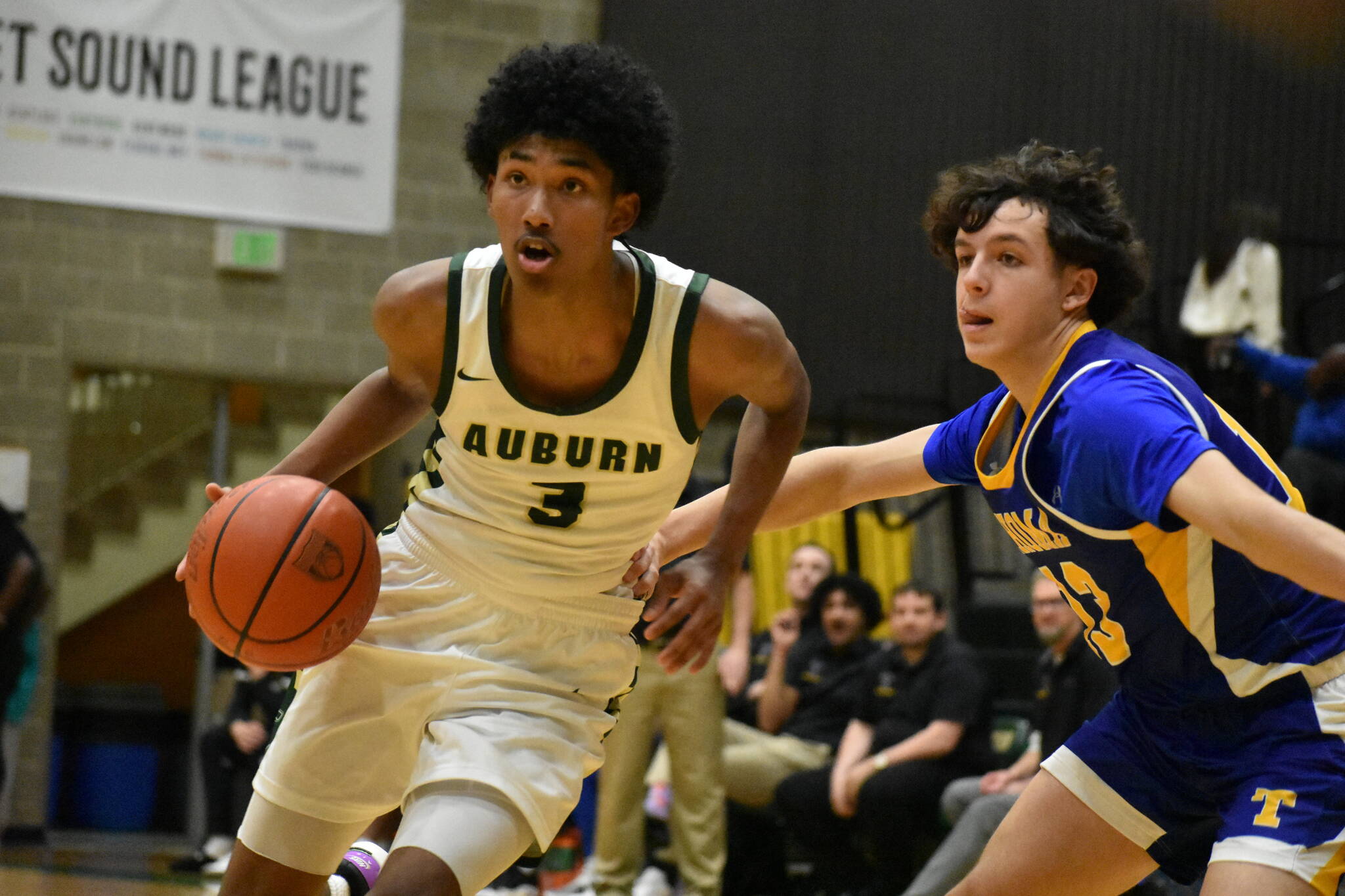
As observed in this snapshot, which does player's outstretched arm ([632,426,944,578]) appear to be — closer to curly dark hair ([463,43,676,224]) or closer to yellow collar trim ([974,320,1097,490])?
yellow collar trim ([974,320,1097,490])

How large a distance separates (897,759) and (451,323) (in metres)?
3.87

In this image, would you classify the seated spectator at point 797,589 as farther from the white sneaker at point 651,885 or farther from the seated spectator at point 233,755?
the seated spectator at point 233,755

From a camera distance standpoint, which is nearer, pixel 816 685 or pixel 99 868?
pixel 816 685

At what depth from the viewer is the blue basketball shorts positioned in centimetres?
247

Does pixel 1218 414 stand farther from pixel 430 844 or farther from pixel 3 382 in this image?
pixel 3 382

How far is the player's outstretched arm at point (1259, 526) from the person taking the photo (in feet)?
7.21

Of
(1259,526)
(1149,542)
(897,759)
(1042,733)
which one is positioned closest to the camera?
(1259,526)

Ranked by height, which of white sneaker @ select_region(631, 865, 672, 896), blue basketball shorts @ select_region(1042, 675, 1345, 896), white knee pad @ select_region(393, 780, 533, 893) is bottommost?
white sneaker @ select_region(631, 865, 672, 896)

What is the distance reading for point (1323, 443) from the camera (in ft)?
24.0

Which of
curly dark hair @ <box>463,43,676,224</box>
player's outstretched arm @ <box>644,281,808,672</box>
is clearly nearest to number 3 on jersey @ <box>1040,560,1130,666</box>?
player's outstretched arm @ <box>644,281,808,672</box>

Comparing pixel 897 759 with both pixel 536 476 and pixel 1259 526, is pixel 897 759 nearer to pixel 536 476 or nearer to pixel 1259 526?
pixel 536 476

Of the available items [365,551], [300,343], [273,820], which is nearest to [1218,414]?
[365,551]

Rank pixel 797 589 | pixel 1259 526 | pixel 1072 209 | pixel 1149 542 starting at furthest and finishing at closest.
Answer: pixel 797 589 < pixel 1072 209 < pixel 1149 542 < pixel 1259 526

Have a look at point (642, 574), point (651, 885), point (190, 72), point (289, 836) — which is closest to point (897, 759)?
point (651, 885)
